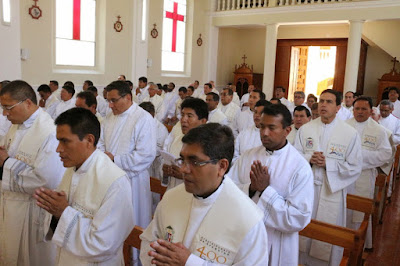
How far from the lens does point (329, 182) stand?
4301 mm

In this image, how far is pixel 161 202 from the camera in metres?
2.24

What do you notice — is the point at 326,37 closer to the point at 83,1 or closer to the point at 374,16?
the point at 374,16

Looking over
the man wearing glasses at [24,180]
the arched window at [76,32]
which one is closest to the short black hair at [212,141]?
the man wearing glasses at [24,180]

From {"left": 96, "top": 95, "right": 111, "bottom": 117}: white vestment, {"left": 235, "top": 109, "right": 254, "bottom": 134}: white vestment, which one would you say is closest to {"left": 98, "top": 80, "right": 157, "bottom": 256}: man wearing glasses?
{"left": 235, "top": 109, "right": 254, "bottom": 134}: white vestment

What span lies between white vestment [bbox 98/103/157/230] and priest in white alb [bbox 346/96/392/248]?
2.91m

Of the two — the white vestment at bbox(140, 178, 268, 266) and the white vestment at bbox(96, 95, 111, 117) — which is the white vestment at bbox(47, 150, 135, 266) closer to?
the white vestment at bbox(140, 178, 268, 266)

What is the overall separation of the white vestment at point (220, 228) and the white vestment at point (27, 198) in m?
1.57

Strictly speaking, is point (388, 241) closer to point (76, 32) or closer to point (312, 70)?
point (76, 32)

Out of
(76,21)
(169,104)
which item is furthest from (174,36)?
(169,104)

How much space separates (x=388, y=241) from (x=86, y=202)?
4.75 meters

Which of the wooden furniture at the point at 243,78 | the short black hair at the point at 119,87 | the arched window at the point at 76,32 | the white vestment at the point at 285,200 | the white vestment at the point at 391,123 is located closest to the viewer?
the white vestment at the point at 285,200

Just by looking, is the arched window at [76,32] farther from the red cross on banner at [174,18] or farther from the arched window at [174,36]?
the red cross on banner at [174,18]

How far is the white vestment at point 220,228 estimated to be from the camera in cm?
193

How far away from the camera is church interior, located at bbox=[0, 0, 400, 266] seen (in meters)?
11.8
